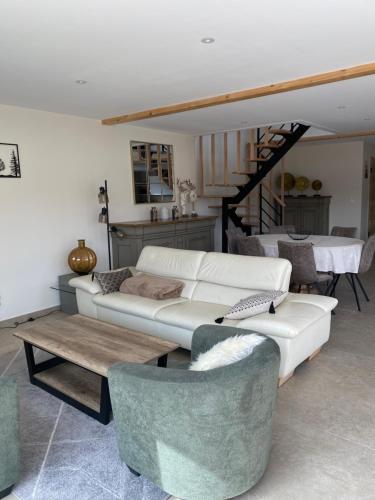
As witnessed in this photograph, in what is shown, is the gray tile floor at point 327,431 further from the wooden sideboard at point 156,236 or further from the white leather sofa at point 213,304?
the wooden sideboard at point 156,236

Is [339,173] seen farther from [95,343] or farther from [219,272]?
[95,343]

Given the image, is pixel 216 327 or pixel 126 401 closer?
pixel 126 401

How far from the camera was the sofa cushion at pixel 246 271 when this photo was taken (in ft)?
10.9

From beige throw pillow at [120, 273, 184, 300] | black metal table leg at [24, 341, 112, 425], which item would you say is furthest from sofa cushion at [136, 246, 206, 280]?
black metal table leg at [24, 341, 112, 425]

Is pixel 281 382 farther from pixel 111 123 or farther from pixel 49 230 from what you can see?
pixel 111 123

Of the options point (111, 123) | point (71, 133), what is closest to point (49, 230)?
point (71, 133)

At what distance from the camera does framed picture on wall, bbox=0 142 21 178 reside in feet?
14.0

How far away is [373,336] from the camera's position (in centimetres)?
378

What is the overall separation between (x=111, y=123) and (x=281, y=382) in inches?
153

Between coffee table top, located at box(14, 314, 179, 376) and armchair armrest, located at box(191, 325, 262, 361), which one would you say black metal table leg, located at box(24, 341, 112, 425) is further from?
armchair armrest, located at box(191, 325, 262, 361)

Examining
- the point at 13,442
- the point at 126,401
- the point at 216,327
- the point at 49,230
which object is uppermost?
the point at 49,230

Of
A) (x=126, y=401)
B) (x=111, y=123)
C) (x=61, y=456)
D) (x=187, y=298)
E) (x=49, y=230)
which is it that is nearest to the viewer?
(x=126, y=401)

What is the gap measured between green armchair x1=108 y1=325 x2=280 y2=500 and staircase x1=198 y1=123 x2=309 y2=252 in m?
4.80

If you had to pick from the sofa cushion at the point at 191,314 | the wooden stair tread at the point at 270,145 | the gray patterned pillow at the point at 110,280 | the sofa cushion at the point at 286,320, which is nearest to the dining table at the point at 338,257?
the sofa cushion at the point at 286,320
